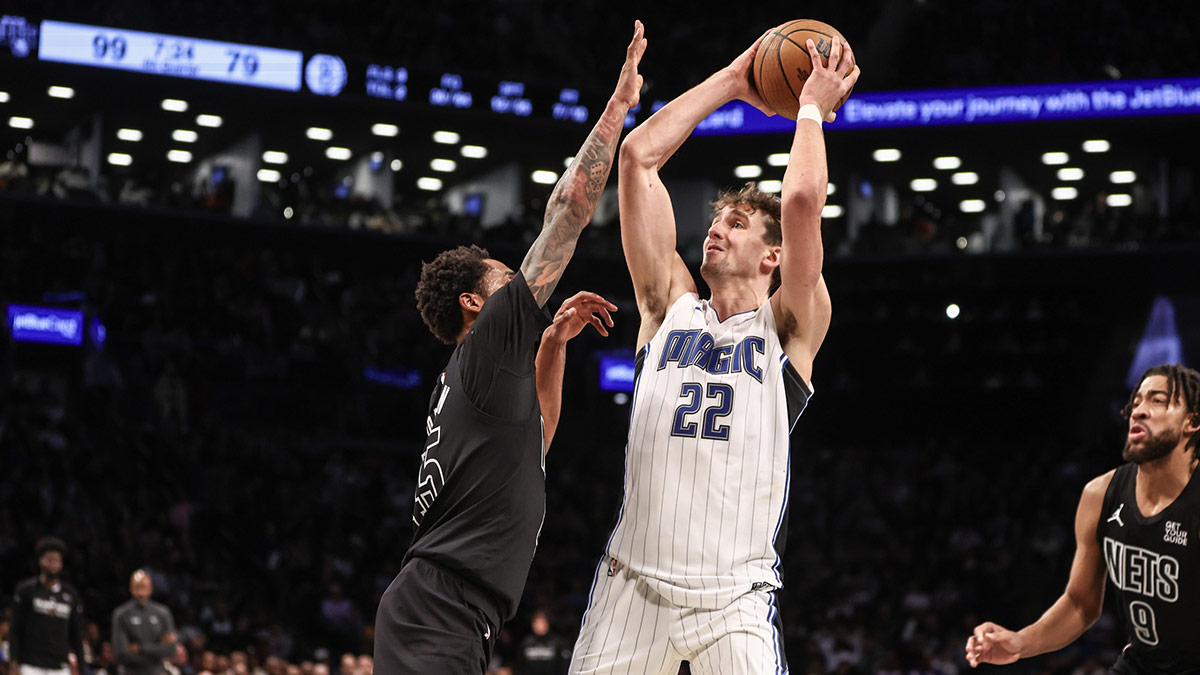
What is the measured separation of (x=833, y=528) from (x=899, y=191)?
8582 millimetres

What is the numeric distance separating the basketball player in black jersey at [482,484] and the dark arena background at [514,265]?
13429mm

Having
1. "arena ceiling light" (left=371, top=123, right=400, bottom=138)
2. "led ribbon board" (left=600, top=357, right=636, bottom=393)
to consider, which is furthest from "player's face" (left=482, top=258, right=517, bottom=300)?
"arena ceiling light" (left=371, top=123, right=400, bottom=138)

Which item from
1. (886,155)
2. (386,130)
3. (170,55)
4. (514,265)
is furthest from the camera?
(886,155)

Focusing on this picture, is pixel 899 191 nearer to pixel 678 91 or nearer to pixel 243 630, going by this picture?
pixel 678 91

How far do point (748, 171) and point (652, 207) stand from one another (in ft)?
69.2

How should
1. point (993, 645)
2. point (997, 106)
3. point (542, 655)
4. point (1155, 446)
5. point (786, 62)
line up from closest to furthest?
point (786, 62) < point (1155, 446) < point (993, 645) < point (542, 655) < point (997, 106)

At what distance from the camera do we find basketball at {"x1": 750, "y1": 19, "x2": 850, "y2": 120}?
465 centimetres

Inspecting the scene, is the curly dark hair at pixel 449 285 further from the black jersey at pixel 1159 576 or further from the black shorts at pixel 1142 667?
the black shorts at pixel 1142 667

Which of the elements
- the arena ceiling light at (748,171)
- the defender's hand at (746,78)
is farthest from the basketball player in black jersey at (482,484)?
the arena ceiling light at (748,171)

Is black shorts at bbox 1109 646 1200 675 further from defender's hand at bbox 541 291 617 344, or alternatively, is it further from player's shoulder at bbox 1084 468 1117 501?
defender's hand at bbox 541 291 617 344

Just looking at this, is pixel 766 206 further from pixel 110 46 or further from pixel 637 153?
pixel 110 46

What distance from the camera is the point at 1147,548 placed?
5008 mm

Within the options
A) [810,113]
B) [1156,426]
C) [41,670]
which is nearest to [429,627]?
[810,113]

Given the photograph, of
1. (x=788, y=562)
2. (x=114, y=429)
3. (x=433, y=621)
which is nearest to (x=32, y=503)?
(x=114, y=429)
